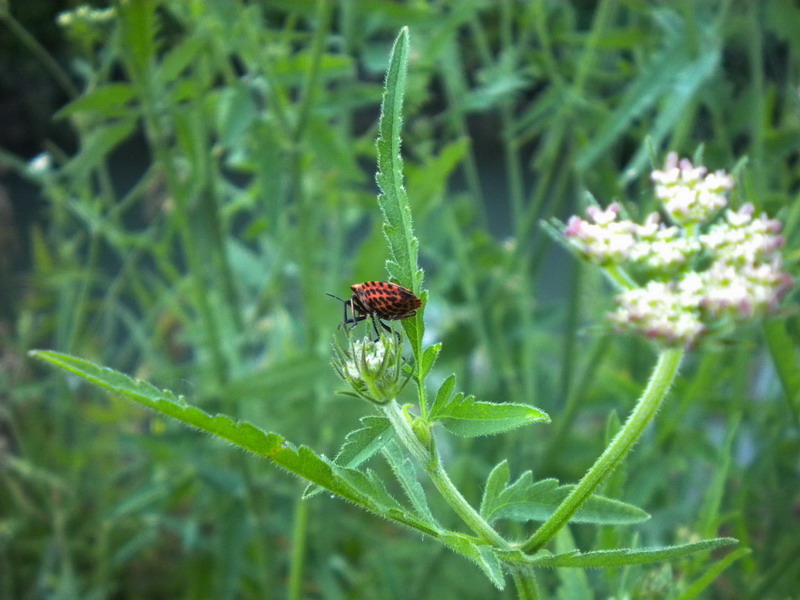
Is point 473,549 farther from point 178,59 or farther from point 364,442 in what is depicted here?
point 178,59

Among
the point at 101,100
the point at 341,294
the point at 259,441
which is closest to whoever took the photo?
the point at 259,441

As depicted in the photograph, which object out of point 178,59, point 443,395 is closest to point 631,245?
point 443,395

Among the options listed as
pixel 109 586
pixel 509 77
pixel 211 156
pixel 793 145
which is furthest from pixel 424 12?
pixel 109 586

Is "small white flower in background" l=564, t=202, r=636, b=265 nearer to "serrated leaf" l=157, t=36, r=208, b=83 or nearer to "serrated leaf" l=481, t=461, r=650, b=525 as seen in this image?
"serrated leaf" l=481, t=461, r=650, b=525

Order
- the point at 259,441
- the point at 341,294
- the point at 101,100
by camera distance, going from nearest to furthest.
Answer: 1. the point at 259,441
2. the point at 101,100
3. the point at 341,294

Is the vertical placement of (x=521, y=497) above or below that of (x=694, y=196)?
below

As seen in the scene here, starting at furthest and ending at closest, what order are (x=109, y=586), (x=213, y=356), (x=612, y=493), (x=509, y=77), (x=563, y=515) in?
(x=109, y=586) < (x=509, y=77) < (x=213, y=356) < (x=612, y=493) < (x=563, y=515)

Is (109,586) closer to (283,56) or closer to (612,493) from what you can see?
(283,56)
